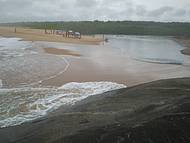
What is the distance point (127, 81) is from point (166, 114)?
531 inches

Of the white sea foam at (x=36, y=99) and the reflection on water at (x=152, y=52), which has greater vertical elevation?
the white sea foam at (x=36, y=99)

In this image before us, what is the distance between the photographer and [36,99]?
13.7 metres

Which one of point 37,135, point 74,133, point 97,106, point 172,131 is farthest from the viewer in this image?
point 97,106

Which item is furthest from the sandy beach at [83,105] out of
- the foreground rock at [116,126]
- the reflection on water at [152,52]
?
the reflection on water at [152,52]

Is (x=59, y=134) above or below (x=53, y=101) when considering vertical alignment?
above

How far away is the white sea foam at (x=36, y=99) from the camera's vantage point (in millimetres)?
11048

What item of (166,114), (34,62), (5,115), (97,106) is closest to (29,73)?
(34,62)

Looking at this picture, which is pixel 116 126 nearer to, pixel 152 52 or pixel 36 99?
pixel 36 99

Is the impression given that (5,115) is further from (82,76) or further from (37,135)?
(82,76)

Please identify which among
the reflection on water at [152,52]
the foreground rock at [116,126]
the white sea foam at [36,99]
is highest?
the foreground rock at [116,126]

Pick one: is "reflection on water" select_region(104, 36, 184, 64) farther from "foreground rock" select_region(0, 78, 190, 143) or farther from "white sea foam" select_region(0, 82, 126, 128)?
"foreground rock" select_region(0, 78, 190, 143)

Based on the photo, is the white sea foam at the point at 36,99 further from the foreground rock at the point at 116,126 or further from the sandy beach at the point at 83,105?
the foreground rock at the point at 116,126

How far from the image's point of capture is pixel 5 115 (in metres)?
11.1

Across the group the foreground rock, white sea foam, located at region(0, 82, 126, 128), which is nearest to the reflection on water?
white sea foam, located at region(0, 82, 126, 128)
